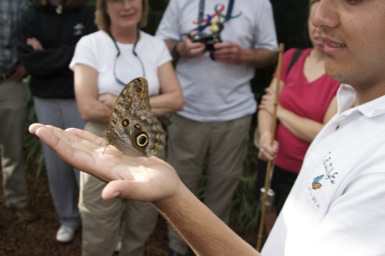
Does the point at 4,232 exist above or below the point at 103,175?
below

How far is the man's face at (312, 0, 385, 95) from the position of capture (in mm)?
1082

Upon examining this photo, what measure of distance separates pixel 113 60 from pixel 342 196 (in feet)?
6.48

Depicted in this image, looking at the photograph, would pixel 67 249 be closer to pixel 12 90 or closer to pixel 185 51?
pixel 12 90

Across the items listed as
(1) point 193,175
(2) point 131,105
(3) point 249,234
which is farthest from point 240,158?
(2) point 131,105

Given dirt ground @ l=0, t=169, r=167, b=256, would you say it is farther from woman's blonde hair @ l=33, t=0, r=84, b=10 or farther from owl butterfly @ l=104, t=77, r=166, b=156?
owl butterfly @ l=104, t=77, r=166, b=156

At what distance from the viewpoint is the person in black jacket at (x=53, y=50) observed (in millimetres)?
3064

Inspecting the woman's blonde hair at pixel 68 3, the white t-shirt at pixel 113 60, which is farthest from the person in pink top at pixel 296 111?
the woman's blonde hair at pixel 68 3

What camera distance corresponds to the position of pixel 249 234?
406 cm

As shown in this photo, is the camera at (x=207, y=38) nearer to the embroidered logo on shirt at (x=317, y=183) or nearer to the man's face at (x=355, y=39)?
the man's face at (x=355, y=39)

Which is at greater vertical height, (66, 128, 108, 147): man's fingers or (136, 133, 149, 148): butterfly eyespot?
(66, 128, 108, 147): man's fingers

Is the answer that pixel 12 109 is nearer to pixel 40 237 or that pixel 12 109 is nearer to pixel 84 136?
pixel 40 237

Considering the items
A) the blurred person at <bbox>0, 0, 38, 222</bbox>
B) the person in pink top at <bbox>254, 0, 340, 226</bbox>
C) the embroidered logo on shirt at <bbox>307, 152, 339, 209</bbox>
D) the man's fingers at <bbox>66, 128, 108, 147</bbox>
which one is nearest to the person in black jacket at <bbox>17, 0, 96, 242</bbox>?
the blurred person at <bbox>0, 0, 38, 222</bbox>

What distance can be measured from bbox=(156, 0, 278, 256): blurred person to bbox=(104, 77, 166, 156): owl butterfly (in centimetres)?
134

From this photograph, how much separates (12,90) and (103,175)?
8.75 feet
